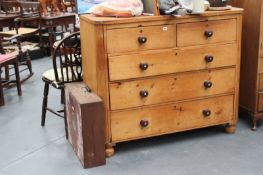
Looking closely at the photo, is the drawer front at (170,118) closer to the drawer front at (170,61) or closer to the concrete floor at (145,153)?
the concrete floor at (145,153)

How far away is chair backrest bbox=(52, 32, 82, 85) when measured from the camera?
3.23 m

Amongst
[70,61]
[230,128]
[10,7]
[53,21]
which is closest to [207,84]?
[230,128]

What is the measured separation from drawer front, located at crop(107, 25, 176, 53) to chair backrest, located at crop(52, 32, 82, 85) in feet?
2.01

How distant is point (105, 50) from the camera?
8.80 feet

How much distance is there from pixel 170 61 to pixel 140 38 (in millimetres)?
304

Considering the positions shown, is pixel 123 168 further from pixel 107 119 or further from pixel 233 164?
pixel 233 164

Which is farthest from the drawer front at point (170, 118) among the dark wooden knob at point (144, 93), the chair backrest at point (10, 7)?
the chair backrest at point (10, 7)

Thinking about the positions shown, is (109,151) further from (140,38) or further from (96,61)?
(140,38)

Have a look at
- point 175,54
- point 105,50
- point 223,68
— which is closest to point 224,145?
point 223,68

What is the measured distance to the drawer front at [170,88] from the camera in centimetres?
281

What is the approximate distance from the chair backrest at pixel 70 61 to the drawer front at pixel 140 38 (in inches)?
24.2

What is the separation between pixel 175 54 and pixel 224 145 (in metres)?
0.83

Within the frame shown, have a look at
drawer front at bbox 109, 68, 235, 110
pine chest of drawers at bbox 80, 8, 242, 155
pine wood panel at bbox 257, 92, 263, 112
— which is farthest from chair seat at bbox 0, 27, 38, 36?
pine wood panel at bbox 257, 92, 263, 112

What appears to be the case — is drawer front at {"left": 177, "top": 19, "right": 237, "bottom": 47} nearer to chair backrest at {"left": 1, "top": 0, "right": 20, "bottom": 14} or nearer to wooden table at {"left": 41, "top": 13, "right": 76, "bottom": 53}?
wooden table at {"left": 41, "top": 13, "right": 76, "bottom": 53}
